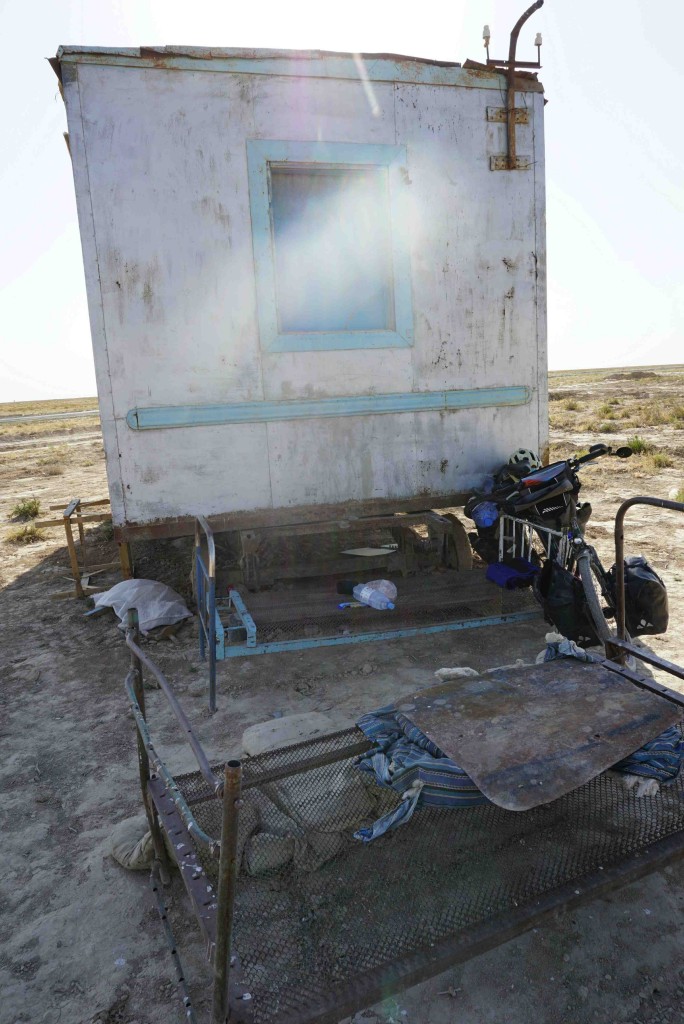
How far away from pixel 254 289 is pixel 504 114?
8.34ft

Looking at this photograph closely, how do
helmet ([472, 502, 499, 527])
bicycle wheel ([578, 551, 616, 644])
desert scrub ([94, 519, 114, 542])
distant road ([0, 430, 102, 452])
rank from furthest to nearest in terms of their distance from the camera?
distant road ([0, 430, 102, 452]), desert scrub ([94, 519, 114, 542]), helmet ([472, 502, 499, 527]), bicycle wheel ([578, 551, 616, 644])

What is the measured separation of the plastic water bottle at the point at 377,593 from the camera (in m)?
5.14

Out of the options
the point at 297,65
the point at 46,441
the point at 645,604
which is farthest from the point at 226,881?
the point at 46,441

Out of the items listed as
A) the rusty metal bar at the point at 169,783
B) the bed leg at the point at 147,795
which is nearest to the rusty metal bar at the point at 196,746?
the rusty metal bar at the point at 169,783

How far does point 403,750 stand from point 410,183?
447 centimetres

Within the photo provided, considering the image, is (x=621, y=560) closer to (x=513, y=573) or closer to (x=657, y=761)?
(x=657, y=761)

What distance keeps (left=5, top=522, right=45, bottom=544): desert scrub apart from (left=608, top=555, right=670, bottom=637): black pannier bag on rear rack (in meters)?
8.10

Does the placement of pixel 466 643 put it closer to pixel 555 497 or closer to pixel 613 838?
pixel 555 497

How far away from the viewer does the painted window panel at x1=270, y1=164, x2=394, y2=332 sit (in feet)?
18.2

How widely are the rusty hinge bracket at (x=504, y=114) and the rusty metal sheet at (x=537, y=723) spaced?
14.9 ft

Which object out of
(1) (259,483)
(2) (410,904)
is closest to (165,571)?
(1) (259,483)

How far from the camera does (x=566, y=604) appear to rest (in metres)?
4.45

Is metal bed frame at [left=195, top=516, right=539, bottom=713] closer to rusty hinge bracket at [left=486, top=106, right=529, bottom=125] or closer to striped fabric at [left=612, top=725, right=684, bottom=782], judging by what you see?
striped fabric at [left=612, top=725, right=684, bottom=782]

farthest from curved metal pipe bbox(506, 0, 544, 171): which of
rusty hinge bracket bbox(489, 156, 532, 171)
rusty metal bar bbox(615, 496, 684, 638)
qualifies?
rusty metal bar bbox(615, 496, 684, 638)
